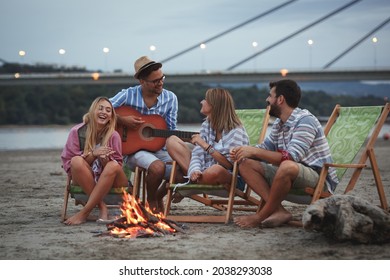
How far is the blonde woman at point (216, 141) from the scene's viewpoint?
521 centimetres

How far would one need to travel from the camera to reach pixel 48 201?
7.02 metres

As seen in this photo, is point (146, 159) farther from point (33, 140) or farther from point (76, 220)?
point (33, 140)

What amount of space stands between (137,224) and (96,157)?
2.38 feet

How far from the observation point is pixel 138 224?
484 centimetres

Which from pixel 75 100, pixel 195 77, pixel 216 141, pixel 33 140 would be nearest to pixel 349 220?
pixel 216 141

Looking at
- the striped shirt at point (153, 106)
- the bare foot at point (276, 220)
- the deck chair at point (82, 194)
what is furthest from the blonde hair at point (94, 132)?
the bare foot at point (276, 220)

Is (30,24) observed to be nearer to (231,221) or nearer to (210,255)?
(231,221)

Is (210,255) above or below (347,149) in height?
below

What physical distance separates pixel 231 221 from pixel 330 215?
1160mm

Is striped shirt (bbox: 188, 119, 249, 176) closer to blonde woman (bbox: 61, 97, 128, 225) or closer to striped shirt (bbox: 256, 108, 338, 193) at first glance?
striped shirt (bbox: 256, 108, 338, 193)

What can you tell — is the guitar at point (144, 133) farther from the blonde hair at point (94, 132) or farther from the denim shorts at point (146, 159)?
the blonde hair at point (94, 132)

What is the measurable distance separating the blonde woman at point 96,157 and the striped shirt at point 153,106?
1.32 ft
